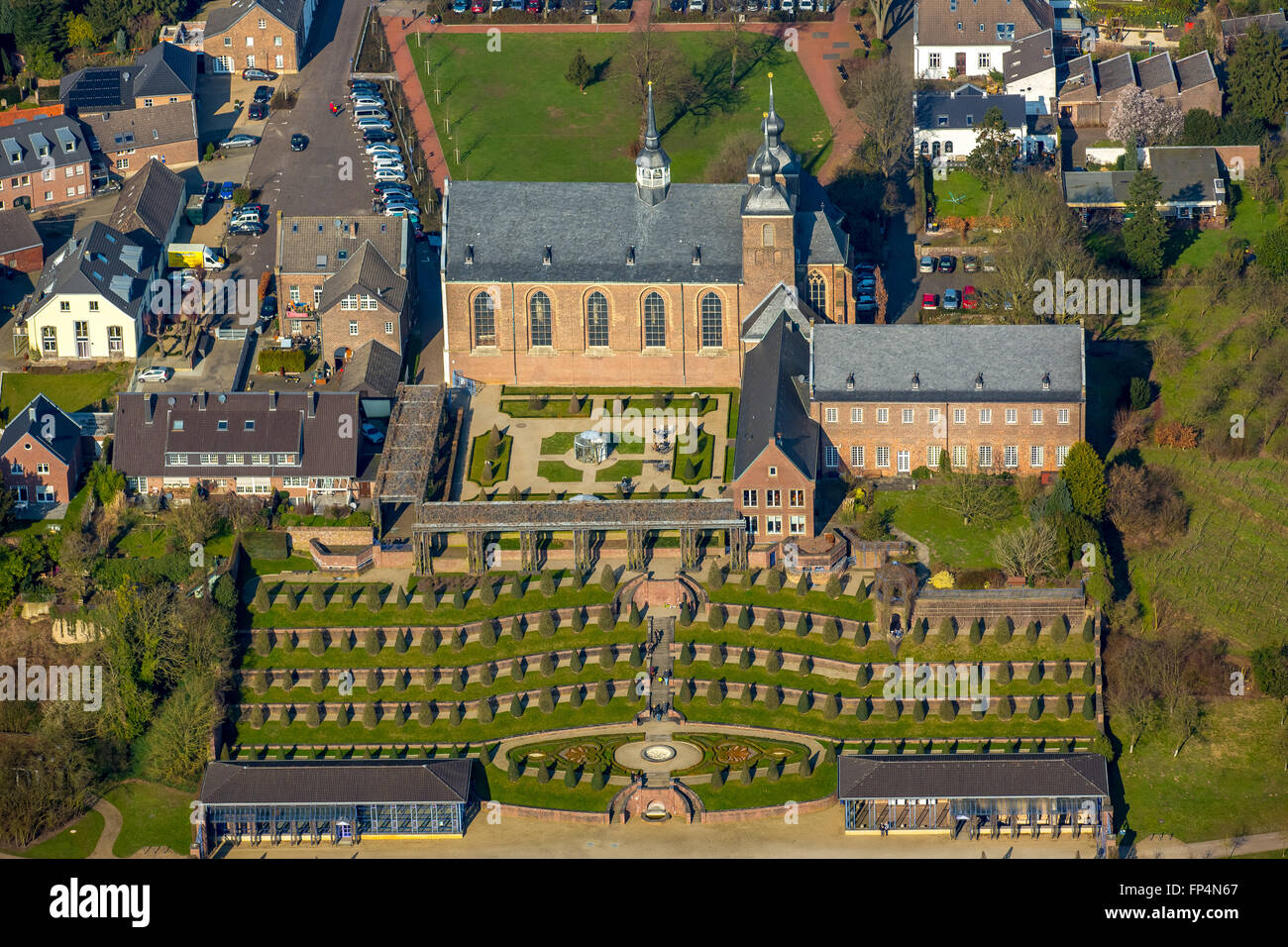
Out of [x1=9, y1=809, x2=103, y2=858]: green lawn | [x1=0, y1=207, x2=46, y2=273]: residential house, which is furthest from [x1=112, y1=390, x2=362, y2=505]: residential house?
[x1=0, y1=207, x2=46, y2=273]: residential house

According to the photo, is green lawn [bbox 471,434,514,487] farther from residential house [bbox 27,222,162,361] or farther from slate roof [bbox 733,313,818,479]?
residential house [bbox 27,222,162,361]

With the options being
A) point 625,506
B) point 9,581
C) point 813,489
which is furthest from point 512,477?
point 9,581

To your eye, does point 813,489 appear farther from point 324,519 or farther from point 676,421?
point 324,519

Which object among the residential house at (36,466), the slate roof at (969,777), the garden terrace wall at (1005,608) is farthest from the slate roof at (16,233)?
the slate roof at (969,777)

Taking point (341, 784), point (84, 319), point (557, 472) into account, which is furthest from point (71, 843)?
point (84, 319)

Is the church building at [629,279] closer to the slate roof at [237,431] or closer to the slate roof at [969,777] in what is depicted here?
the slate roof at [237,431]
